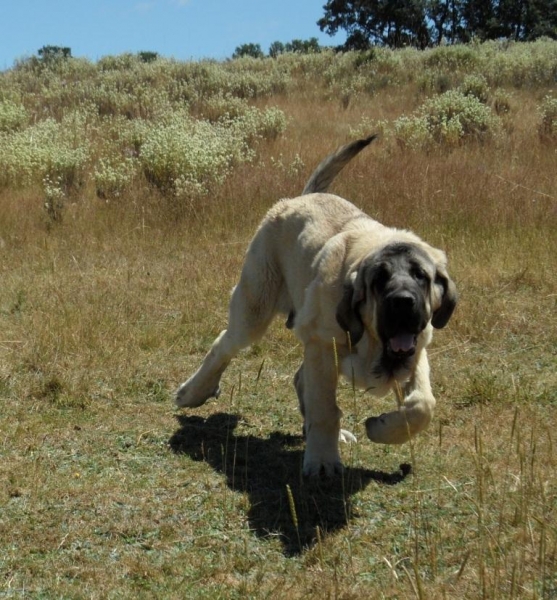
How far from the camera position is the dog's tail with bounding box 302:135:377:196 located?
5652 mm

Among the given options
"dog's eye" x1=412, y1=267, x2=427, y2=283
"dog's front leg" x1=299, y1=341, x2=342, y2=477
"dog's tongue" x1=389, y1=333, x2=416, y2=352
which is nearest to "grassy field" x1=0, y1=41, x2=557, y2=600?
"dog's front leg" x1=299, y1=341, x2=342, y2=477

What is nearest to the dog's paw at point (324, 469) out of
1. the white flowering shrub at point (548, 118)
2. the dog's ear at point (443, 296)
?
the dog's ear at point (443, 296)

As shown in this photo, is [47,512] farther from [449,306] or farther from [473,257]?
[473,257]

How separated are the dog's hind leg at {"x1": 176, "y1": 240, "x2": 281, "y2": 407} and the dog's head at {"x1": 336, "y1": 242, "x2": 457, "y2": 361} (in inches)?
45.0

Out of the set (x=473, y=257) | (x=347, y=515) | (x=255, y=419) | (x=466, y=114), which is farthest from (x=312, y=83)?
(x=347, y=515)

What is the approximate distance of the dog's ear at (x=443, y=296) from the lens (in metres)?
4.11

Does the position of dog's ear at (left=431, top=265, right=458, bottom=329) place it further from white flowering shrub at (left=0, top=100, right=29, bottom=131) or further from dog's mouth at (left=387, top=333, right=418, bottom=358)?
white flowering shrub at (left=0, top=100, right=29, bottom=131)

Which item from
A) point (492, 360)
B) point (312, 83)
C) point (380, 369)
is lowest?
point (492, 360)

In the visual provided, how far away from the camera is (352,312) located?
4023 millimetres

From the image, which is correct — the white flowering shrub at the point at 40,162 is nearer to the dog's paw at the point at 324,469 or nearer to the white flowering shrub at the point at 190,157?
the white flowering shrub at the point at 190,157

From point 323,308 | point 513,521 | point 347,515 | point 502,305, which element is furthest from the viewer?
point 502,305

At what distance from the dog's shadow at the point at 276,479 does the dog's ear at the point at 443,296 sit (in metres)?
0.76

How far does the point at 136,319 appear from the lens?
697 centimetres

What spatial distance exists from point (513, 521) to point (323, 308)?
1415 millimetres
